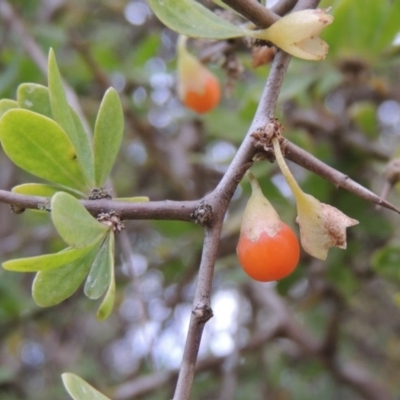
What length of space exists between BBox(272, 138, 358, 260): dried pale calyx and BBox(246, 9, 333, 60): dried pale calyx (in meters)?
0.13

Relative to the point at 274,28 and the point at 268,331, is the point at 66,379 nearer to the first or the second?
the point at 274,28

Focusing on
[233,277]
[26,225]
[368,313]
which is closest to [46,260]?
[233,277]

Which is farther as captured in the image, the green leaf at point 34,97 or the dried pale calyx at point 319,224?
the green leaf at point 34,97

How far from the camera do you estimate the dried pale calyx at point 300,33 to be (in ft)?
1.85

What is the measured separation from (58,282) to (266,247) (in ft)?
0.68

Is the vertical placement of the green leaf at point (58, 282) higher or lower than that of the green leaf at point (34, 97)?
lower

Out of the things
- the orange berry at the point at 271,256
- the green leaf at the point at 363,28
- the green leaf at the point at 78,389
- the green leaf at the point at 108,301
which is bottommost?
the green leaf at the point at 78,389

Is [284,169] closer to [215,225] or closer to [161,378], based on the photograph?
[215,225]

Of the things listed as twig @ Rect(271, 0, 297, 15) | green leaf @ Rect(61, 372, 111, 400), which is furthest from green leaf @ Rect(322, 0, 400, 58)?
green leaf @ Rect(61, 372, 111, 400)

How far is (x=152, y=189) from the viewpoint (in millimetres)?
2461

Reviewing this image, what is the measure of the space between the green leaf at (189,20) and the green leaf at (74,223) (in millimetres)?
202

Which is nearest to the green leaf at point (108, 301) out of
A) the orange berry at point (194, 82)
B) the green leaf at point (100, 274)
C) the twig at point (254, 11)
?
the green leaf at point (100, 274)

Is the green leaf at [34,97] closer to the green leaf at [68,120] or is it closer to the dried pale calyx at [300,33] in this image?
the green leaf at [68,120]

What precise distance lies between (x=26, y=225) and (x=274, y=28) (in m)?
2.09
